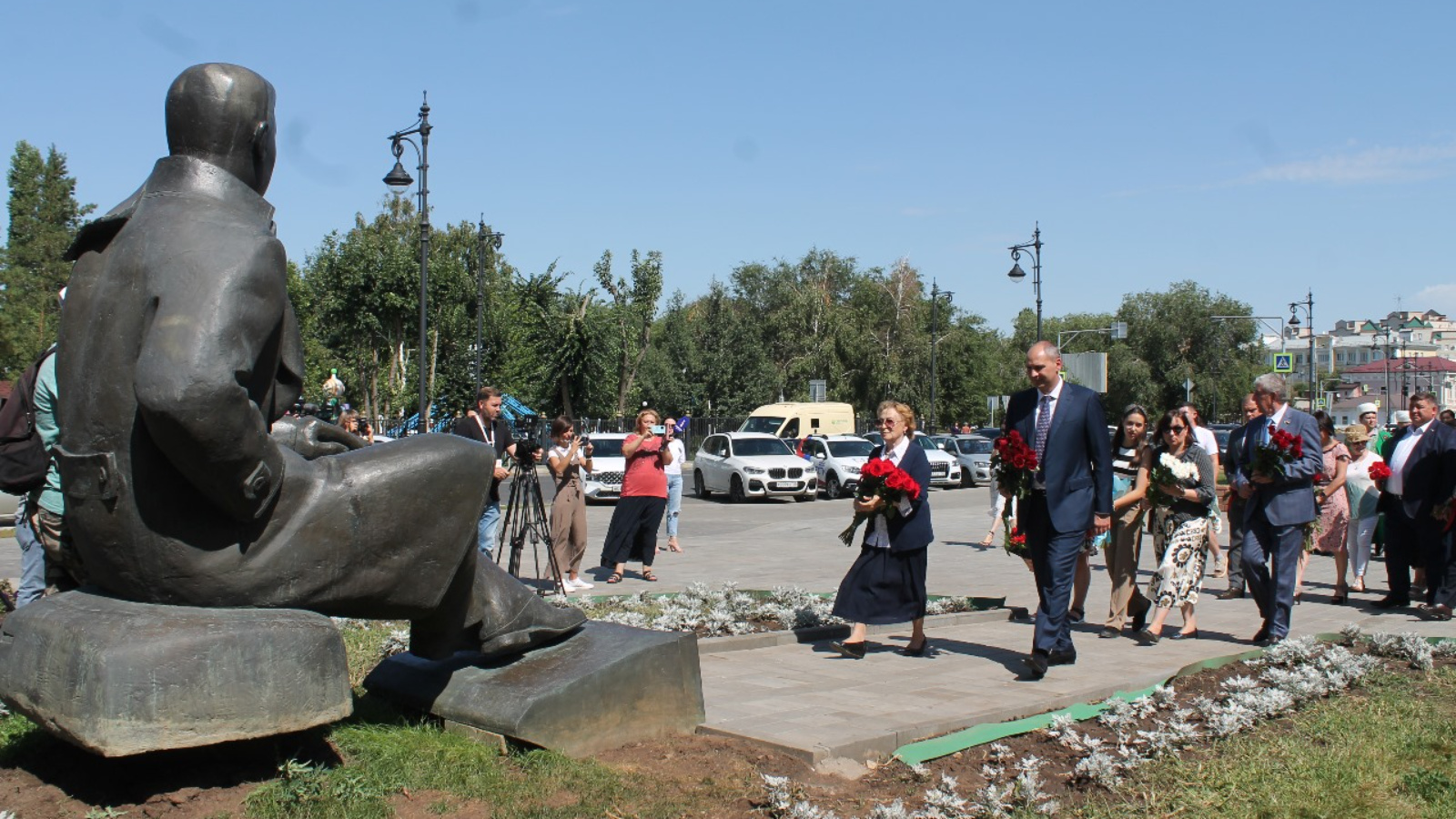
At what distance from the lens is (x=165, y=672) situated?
12.6 ft

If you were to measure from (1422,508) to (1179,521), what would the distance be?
3128 millimetres

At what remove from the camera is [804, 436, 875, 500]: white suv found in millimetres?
29094

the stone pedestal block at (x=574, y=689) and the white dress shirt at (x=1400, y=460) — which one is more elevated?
the white dress shirt at (x=1400, y=460)

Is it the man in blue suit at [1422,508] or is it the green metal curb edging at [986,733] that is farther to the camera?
the man in blue suit at [1422,508]

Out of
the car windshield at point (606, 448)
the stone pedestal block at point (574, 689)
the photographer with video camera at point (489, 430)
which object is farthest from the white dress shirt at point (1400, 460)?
the car windshield at point (606, 448)

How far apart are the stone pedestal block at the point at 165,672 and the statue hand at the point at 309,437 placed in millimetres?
700

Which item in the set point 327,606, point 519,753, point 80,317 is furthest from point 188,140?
point 519,753

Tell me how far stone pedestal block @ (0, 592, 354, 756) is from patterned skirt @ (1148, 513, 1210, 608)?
671 centimetres

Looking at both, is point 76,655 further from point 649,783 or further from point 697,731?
point 697,731

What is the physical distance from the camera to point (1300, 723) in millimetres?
6059

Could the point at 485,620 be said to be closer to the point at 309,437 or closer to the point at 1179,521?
the point at 309,437

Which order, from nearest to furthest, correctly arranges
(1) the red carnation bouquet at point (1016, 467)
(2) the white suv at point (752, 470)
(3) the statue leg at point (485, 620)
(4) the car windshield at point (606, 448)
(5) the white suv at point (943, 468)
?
(3) the statue leg at point (485, 620), (1) the red carnation bouquet at point (1016, 467), (4) the car windshield at point (606, 448), (2) the white suv at point (752, 470), (5) the white suv at point (943, 468)

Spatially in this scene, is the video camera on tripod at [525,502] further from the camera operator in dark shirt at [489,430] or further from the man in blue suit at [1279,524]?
the man in blue suit at [1279,524]

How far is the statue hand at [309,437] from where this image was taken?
467 cm
